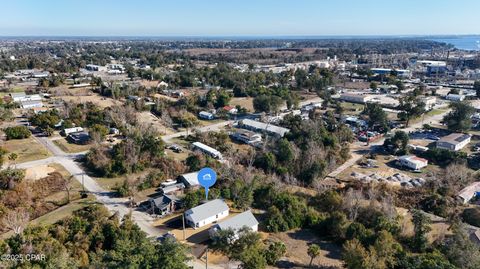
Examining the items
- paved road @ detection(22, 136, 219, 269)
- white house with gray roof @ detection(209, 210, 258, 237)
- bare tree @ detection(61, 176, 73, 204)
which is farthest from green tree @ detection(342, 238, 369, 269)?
bare tree @ detection(61, 176, 73, 204)

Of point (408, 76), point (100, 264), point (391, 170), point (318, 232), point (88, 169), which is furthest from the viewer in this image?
point (408, 76)

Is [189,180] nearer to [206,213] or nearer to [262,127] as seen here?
[206,213]

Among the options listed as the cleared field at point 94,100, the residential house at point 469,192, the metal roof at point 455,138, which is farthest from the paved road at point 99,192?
the metal roof at point 455,138

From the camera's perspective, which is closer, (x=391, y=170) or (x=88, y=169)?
(x=88, y=169)

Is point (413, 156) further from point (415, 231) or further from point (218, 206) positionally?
point (218, 206)

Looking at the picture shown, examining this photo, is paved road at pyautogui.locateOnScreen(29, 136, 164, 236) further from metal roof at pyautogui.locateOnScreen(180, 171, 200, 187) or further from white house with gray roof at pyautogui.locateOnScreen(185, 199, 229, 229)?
metal roof at pyautogui.locateOnScreen(180, 171, 200, 187)

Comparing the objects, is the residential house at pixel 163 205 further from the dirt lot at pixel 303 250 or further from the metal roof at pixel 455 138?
the metal roof at pixel 455 138

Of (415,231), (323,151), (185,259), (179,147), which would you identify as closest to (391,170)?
(323,151)

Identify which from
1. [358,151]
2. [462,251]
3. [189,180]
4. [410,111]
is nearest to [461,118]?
[410,111]
